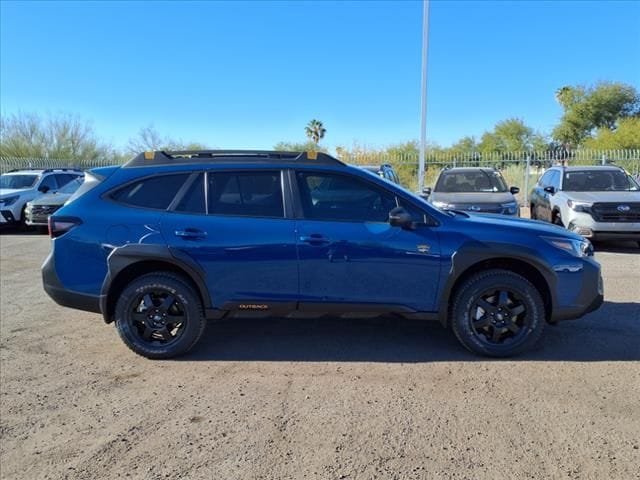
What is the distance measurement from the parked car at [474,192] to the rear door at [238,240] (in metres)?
6.06

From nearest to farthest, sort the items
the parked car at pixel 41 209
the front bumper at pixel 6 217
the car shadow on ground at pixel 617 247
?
the car shadow on ground at pixel 617 247
the parked car at pixel 41 209
the front bumper at pixel 6 217

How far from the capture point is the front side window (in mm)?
4309

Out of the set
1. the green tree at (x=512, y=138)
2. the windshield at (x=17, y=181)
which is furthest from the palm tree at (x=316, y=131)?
the windshield at (x=17, y=181)

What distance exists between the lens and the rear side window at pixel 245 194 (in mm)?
4359

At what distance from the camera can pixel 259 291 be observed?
430 cm

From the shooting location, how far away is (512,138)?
43.6 metres

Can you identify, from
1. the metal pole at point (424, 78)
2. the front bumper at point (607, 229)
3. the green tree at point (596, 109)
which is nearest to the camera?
the front bumper at point (607, 229)

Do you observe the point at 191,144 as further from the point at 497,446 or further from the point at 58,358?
the point at 497,446

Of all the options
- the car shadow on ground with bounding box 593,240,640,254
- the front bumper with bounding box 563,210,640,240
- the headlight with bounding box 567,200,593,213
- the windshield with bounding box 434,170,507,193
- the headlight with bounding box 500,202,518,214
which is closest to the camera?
the front bumper with bounding box 563,210,640,240

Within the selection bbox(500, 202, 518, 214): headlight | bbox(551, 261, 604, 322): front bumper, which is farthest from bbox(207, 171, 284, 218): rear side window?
bbox(500, 202, 518, 214): headlight

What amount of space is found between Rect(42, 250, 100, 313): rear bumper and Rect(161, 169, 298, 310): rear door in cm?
89

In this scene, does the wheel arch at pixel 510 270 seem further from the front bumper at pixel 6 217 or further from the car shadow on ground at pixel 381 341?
the front bumper at pixel 6 217

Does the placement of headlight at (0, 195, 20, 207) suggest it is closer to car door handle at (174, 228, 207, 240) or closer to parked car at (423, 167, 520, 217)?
parked car at (423, 167, 520, 217)

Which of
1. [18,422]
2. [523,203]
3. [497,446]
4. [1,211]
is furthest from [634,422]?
[523,203]
